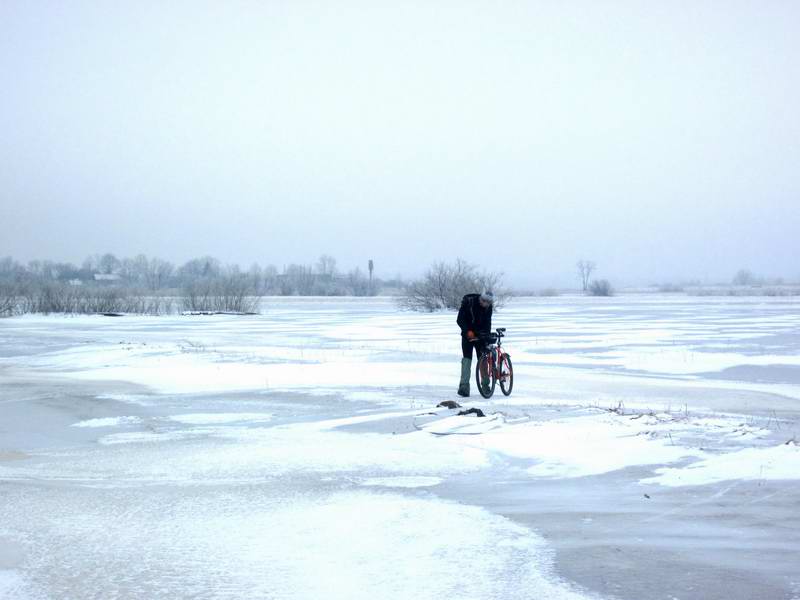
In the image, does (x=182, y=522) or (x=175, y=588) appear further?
(x=182, y=522)

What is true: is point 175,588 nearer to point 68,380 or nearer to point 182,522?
point 182,522

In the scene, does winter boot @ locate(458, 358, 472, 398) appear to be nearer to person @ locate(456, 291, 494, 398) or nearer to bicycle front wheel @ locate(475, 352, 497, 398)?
person @ locate(456, 291, 494, 398)

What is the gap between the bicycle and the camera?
50.2ft

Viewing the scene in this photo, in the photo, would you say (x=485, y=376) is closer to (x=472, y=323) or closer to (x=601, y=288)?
(x=472, y=323)

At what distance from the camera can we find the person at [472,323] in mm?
15266

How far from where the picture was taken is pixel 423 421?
493 inches

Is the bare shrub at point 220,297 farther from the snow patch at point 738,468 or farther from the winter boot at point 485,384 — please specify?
the snow patch at point 738,468

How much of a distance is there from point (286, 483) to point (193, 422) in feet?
15.8

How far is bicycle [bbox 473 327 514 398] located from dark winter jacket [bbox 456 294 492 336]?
0.61 feet

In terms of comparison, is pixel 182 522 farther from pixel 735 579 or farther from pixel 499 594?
pixel 735 579

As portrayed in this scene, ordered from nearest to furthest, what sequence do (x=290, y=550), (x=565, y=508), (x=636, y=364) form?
1. (x=290, y=550)
2. (x=565, y=508)
3. (x=636, y=364)

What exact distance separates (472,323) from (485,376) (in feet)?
3.14

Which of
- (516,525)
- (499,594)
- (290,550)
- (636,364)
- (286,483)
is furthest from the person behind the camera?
(636,364)

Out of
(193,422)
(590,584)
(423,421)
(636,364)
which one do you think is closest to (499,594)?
(590,584)
